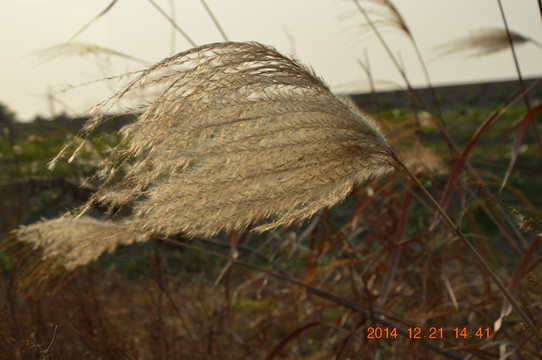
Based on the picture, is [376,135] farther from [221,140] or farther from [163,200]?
[163,200]

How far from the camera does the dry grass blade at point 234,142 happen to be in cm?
111

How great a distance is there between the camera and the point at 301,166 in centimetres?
114

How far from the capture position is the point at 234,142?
3.68 feet

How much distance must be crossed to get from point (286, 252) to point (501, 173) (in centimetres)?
696

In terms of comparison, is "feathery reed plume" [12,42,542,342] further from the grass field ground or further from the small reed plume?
the grass field ground

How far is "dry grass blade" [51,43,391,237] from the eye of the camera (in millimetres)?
1113
